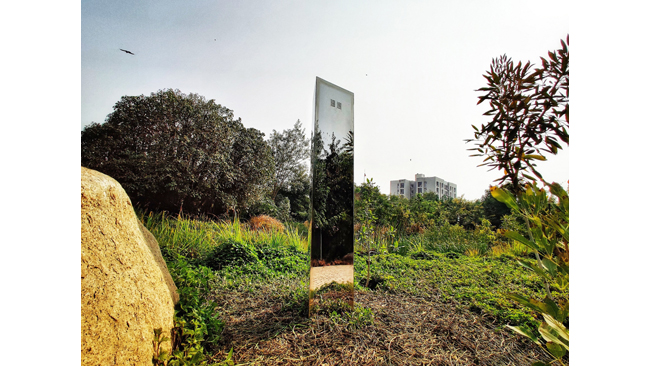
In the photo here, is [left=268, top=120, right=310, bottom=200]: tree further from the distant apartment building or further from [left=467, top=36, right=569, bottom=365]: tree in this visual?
[left=467, top=36, right=569, bottom=365]: tree

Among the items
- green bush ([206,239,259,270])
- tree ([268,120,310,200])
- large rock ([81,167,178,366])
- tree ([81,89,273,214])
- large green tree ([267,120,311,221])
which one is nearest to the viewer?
large rock ([81,167,178,366])

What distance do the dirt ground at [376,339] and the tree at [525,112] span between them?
1017 millimetres

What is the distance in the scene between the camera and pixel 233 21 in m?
2.95

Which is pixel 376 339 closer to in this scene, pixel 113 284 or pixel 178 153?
pixel 113 284

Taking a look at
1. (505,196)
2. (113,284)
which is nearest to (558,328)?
(505,196)

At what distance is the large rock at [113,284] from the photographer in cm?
89

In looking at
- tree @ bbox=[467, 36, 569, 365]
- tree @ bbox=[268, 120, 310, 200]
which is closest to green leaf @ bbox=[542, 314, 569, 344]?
tree @ bbox=[467, 36, 569, 365]

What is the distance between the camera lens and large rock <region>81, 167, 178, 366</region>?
2.92ft

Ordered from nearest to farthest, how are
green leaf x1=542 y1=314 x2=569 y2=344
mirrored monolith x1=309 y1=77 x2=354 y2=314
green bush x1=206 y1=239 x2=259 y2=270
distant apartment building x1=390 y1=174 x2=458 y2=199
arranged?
green leaf x1=542 y1=314 x2=569 y2=344 → mirrored monolith x1=309 y1=77 x2=354 y2=314 → green bush x1=206 y1=239 x2=259 y2=270 → distant apartment building x1=390 y1=174 x2=458 y2=199

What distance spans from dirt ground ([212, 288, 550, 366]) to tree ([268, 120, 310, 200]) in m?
3.09

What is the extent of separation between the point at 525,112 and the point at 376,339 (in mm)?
1430

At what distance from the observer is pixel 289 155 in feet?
16.5
